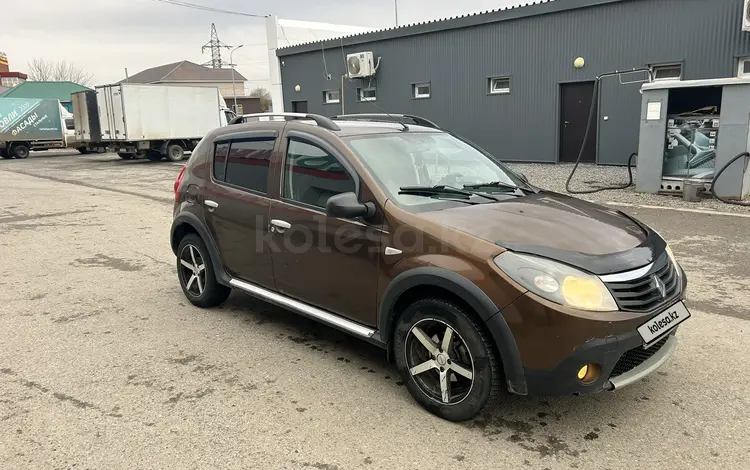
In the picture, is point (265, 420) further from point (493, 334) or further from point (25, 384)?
point (25, 384)

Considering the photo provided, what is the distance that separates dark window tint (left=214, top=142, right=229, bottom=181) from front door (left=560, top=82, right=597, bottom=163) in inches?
504

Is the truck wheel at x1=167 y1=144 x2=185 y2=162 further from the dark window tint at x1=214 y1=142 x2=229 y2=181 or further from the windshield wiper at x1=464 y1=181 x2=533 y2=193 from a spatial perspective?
the windshield wiper at x1=464 y1=181 x2=533 y2=193

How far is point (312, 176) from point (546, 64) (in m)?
13.5

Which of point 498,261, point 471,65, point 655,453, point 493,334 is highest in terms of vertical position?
point 471,65

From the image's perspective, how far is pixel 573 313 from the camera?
2.76 metres

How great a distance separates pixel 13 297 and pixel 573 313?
5.54m

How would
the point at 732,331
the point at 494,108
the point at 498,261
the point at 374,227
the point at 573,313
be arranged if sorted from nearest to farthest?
the point at 573,313 → the point at 498,261 → the point at 374,227 → the point at 732,331 → the point at 494,108

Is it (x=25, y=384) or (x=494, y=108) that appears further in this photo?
(x=494, y=108)

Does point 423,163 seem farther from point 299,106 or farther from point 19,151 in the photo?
point 19,151

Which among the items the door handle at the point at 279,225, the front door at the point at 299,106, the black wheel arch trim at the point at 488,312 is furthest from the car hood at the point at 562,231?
the front door at the point at 299,106

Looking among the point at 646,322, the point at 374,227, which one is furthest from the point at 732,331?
the point at 374,227

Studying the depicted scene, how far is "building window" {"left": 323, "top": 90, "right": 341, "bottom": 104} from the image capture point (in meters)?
22.1

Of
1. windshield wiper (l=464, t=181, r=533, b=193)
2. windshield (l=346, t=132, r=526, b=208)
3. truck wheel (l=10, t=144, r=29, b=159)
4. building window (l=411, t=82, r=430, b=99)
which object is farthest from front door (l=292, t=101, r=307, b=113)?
windshield wiper (l=464, t=181, r=533, b=193)

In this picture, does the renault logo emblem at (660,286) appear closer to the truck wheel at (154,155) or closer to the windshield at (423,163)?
the windshield at (423,163)
